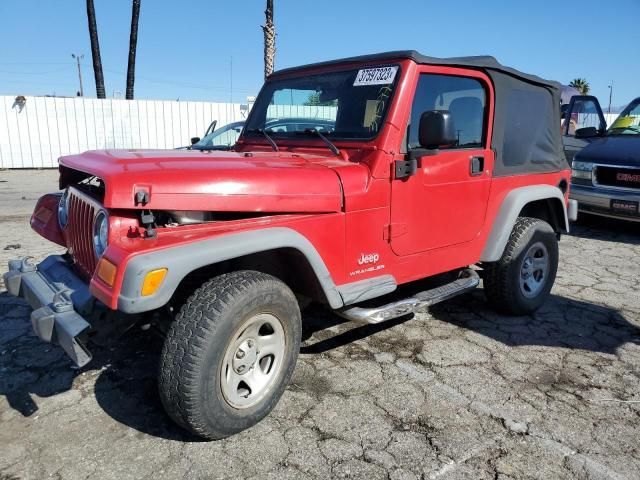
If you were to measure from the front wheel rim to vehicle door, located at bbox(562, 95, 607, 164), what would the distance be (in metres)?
7.96

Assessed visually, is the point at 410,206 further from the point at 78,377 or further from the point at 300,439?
the point at 78,377

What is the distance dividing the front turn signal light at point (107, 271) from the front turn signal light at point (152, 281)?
14 centimetres

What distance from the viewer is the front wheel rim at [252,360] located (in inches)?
99.3

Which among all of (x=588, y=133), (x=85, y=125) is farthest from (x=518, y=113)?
(x=85, y=125)

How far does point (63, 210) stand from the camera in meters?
3.27

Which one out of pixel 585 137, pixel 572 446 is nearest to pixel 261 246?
pixel 572 446

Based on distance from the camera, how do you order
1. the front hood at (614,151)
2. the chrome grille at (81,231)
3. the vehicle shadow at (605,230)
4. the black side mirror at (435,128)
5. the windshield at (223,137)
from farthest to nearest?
the windshield at (223,137), the vehicle shadow at (605,230), the front hood at (614,151), the black side mirror at (435,128), the chrome grille at (81,231)

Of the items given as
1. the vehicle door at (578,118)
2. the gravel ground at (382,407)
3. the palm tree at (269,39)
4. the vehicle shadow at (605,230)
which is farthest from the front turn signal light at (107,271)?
the palm tree at (269,39)

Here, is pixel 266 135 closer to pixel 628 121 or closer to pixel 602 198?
pixel 602 198

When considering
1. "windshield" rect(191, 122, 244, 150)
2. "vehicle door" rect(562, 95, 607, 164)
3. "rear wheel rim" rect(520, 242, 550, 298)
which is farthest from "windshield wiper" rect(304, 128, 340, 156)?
"vehicle door" rect(562, 95, 607, 164)

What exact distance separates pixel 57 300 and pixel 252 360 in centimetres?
100

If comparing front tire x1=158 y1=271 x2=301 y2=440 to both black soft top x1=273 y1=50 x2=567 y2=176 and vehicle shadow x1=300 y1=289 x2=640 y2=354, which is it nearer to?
vehicle shadow x1=300 y1=289 x2=640 y2=354

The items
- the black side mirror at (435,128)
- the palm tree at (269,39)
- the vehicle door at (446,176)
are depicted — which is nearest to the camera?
the black side mirror at (435,128)

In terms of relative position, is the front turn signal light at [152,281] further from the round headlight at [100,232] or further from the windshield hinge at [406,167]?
the windshield hinge at [406,167]
